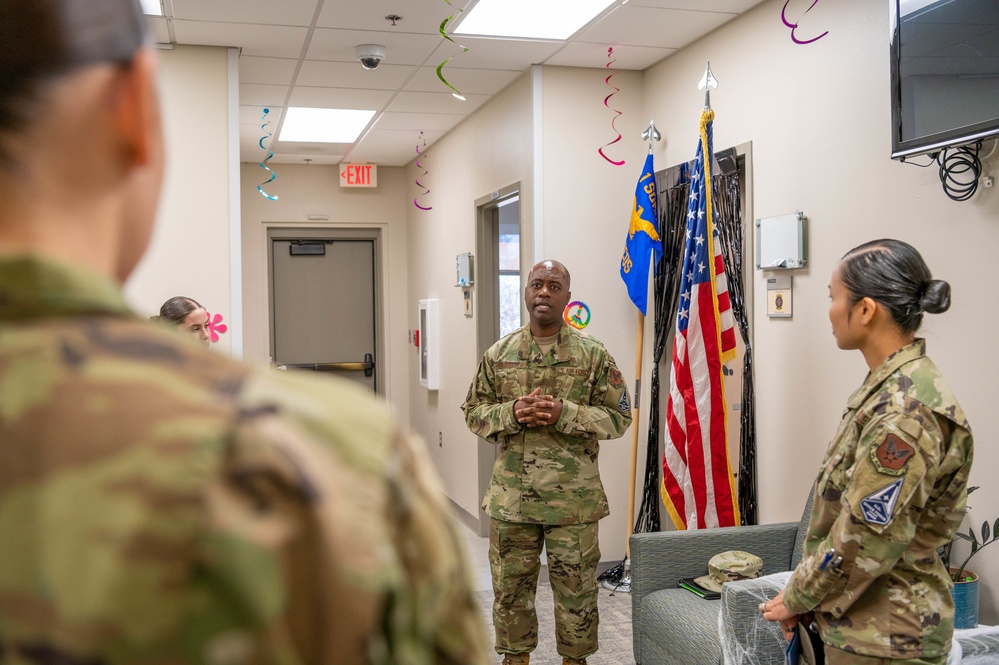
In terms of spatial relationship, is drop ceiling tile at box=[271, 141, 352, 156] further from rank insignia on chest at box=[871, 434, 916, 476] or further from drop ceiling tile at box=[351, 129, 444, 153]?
rank insignia on chest at box=[871, 434, 916, 476]

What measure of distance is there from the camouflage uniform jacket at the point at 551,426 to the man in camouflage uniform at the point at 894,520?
1.36 metres

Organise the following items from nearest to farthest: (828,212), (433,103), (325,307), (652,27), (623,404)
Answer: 1. (828,212)
2. (623,404)
3. (652,27)
4. (433,103)
5. (325,307)

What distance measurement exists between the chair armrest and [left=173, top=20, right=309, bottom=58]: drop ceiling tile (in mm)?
2909

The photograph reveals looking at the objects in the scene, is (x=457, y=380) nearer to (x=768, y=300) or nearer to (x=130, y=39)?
(x=768, y=300)

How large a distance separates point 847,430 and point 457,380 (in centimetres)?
433

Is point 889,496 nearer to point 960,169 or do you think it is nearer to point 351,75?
point 960,169

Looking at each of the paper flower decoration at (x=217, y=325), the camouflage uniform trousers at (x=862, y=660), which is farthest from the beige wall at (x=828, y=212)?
the paper flower decoration at (x=217, y=325)

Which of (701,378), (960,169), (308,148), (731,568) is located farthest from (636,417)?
(308,148)

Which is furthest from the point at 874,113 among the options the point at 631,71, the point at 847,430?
the point at 631,71

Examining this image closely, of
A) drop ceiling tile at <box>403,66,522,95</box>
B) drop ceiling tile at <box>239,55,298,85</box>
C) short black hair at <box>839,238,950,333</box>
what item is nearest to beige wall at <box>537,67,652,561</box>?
drop ceiling tile at <box>403,66,522,95</box>

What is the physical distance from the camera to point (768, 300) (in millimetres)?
3420

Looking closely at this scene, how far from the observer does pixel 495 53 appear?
4.19 meters

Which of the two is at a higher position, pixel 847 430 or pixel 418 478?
pixel 418 478

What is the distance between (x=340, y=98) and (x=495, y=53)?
1.30 meters
